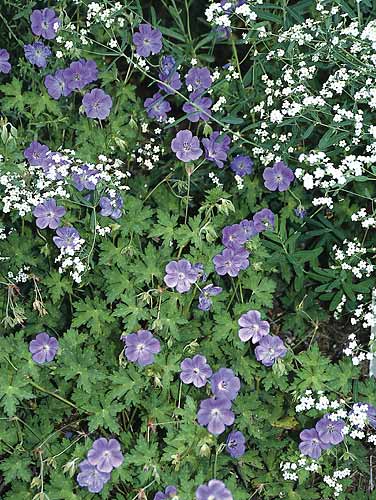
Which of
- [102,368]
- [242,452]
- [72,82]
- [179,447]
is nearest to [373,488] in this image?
[242,452]

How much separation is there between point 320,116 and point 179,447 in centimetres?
127

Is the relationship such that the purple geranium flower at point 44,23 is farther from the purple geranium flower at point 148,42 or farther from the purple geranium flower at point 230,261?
the purple geranium flower at point 230,261

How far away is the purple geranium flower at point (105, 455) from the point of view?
2758mm

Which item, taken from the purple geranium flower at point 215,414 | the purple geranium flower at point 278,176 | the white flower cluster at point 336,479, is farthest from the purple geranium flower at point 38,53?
the white flower cluster at point 336,479

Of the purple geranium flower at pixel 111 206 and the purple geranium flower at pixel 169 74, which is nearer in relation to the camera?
the purple geranium flower at pixel 111 206

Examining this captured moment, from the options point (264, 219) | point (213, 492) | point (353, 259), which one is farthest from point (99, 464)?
point (353, 259)

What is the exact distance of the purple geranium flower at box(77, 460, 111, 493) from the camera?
9.00 ft

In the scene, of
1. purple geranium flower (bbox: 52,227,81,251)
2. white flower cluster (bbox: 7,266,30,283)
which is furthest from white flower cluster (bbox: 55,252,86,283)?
white flower cluster (bbox: 7,266,30,283)

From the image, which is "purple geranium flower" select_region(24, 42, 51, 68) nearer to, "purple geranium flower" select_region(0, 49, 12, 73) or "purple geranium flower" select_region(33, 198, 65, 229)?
"purple geranium flower" select_region(0, 49, 12, 73)

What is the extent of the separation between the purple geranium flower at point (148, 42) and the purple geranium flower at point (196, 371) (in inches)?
45.1

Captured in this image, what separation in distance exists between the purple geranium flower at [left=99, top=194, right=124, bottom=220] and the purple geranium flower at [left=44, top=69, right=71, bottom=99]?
520 mm

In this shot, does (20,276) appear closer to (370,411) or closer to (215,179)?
(215,179)

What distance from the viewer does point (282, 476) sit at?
10.1 ft

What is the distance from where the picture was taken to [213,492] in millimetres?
2625
